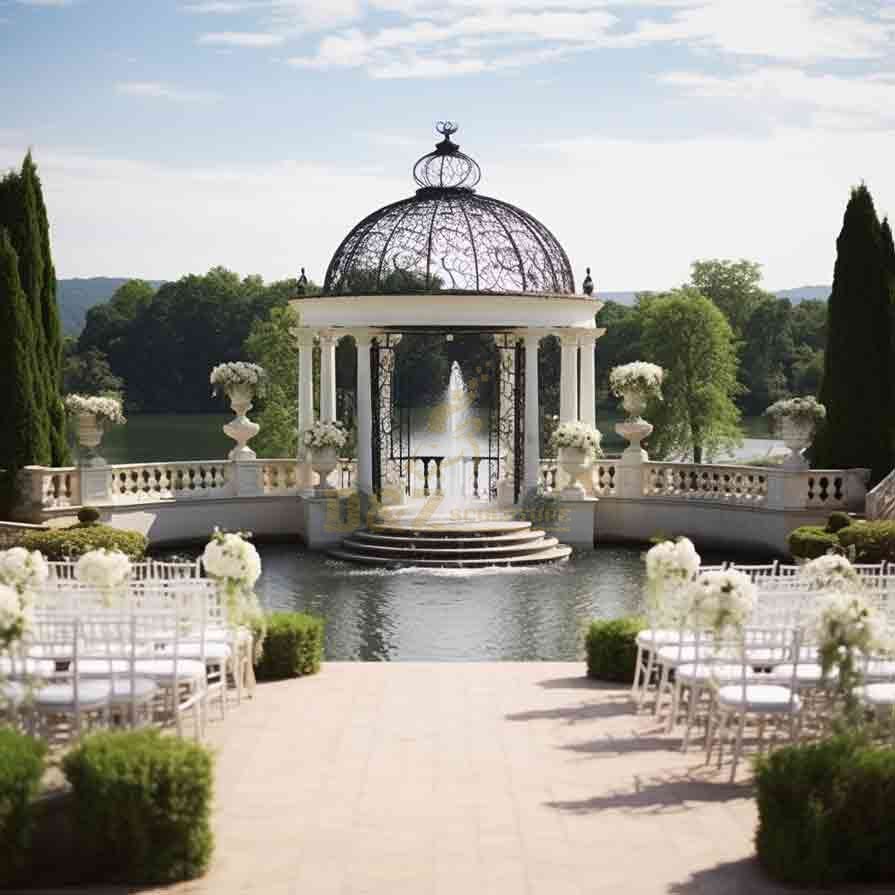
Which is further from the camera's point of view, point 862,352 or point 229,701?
point 862,352

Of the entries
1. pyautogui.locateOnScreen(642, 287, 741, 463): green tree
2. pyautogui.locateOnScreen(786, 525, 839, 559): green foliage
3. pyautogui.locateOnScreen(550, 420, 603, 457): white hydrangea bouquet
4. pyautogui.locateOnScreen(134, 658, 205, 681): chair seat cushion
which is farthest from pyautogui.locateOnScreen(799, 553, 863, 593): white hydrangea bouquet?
pyautogui.locateOnScreen(642, 287, 741, 463): green tree

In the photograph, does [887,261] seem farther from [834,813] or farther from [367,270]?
[834,813]

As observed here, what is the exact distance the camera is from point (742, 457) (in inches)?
2803

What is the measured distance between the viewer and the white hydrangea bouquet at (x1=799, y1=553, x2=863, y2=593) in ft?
→ 40.6

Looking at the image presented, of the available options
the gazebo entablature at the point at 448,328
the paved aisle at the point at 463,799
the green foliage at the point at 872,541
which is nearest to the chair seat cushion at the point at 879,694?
the paved aisle at the point at 463,799

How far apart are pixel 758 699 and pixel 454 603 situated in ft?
39.0

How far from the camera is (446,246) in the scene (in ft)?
94.2

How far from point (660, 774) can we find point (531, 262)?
18.7m

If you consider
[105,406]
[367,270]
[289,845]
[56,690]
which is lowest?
[289,845]

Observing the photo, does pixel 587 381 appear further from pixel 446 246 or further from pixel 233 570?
pixel 233 570

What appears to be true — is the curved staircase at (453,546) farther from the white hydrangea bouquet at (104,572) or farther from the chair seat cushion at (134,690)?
the chair seat cushion at (134,690)

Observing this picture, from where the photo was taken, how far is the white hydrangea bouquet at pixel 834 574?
1236 cm

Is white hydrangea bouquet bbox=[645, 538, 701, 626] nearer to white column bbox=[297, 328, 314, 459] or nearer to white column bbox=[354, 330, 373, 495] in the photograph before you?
white column bbox=[354, 330, 373, 495]

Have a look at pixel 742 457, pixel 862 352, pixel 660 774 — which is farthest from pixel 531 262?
pixel 742 457
